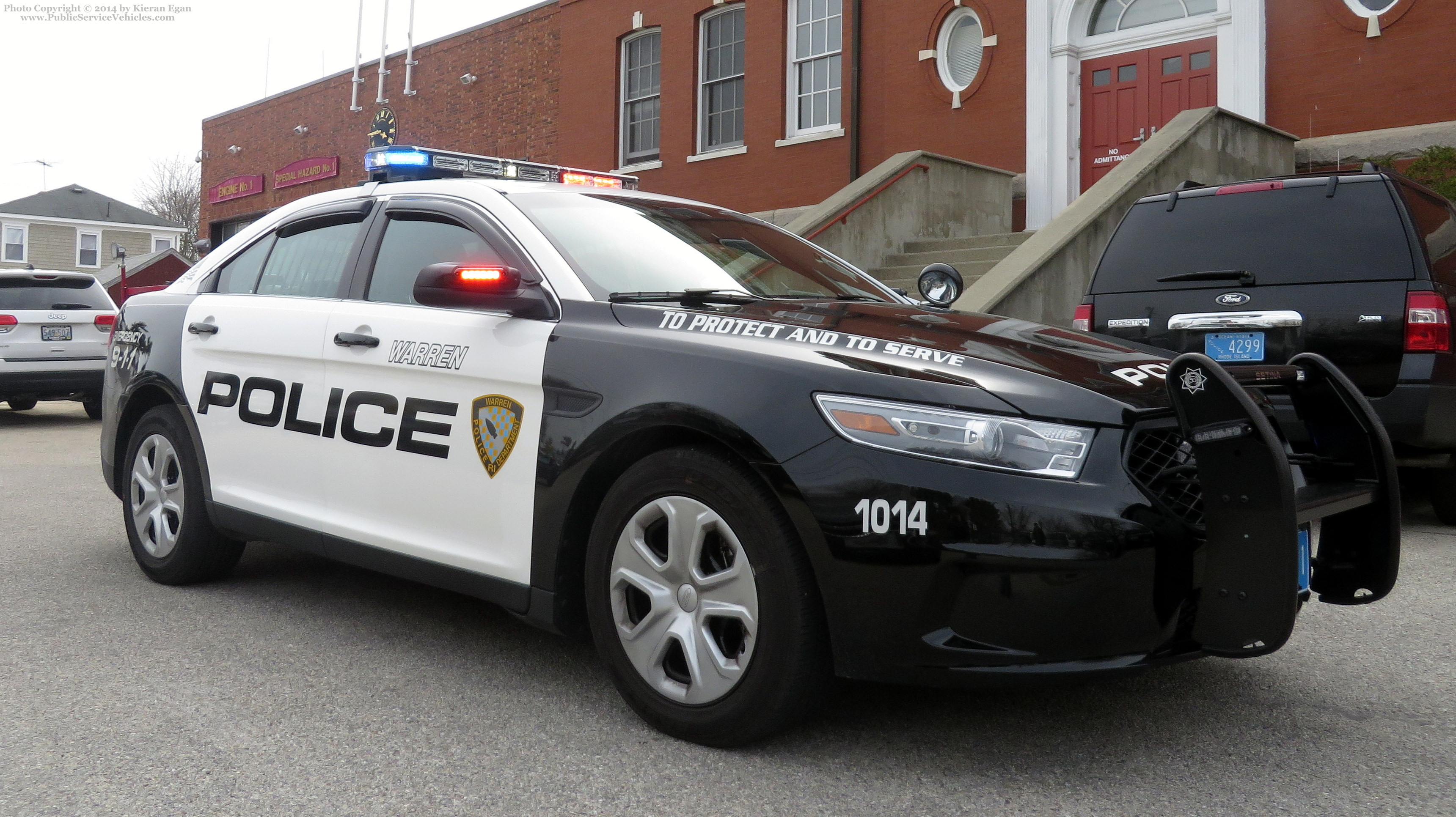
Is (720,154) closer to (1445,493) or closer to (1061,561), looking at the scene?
(1445,493)

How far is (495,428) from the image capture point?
145 inches

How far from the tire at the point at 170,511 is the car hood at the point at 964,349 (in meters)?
2.30

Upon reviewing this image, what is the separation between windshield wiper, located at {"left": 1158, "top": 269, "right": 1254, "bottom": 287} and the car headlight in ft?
11.8

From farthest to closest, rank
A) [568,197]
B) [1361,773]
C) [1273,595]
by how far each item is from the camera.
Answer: [568,197], [1361,773], [1273,595]

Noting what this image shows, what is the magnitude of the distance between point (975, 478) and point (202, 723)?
2194 mm

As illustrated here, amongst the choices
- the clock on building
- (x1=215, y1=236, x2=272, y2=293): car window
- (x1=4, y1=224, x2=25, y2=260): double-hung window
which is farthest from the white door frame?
(x1=4, y1=224, x2=25, y2=260): double-hung window

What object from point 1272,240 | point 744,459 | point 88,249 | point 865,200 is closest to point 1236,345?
point 1272,240

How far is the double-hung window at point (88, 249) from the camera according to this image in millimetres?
55656

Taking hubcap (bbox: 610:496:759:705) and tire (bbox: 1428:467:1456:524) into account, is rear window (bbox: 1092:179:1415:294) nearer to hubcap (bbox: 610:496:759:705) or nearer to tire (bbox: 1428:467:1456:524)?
tire (bbox: 1428:467:1456:524)

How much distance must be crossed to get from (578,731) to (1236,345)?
4.08 meters

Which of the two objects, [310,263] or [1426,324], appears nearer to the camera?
[310,263]

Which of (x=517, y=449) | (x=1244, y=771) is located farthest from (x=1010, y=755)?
(x=517, y=449)

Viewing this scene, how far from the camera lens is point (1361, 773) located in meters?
2.99

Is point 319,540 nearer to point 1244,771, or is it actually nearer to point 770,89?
point 1244,771
